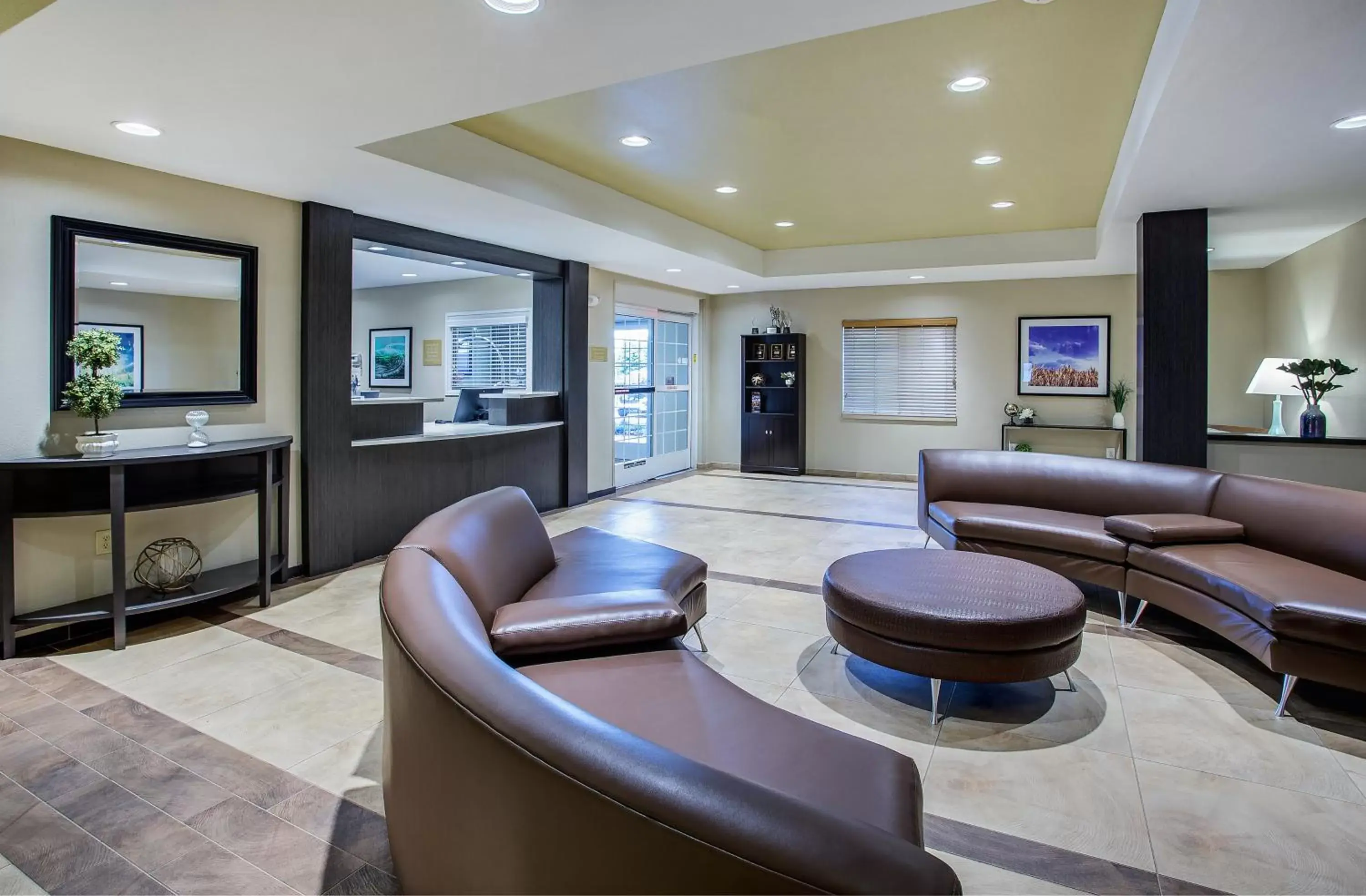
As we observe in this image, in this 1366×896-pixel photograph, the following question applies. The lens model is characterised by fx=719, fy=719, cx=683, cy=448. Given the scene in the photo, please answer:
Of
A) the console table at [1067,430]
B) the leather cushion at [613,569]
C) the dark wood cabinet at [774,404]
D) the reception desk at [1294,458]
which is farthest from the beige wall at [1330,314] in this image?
the leather cushion at [613,569]

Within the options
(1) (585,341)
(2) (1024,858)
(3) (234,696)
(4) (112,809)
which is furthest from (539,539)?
(1) (585,341)

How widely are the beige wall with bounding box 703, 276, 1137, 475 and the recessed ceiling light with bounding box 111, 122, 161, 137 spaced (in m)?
7.05

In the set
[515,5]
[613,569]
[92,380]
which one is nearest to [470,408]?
[92,380]

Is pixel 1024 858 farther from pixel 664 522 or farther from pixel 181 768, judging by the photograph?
pixel 664 522

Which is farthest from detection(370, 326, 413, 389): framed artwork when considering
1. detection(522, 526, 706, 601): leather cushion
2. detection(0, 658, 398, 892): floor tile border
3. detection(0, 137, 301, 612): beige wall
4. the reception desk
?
the reception desk

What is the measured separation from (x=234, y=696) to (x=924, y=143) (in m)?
4.43

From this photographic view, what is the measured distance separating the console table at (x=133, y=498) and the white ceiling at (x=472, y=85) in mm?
1443

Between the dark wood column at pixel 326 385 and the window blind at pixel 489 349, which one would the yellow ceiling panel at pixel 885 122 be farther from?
the window blind at pixel 489 349

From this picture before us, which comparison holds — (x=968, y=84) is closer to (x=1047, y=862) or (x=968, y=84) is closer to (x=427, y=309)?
(x=1047, y=862)

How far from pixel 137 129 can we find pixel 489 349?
5813 mm

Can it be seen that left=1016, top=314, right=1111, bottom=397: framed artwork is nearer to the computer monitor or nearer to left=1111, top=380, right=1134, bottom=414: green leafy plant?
left=1111, top=380, right=1134, bottom=414: green leafy plant

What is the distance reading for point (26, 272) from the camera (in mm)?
3260

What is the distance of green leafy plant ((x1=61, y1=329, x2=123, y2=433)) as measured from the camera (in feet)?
10.7

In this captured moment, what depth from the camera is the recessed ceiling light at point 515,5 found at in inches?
82.4
